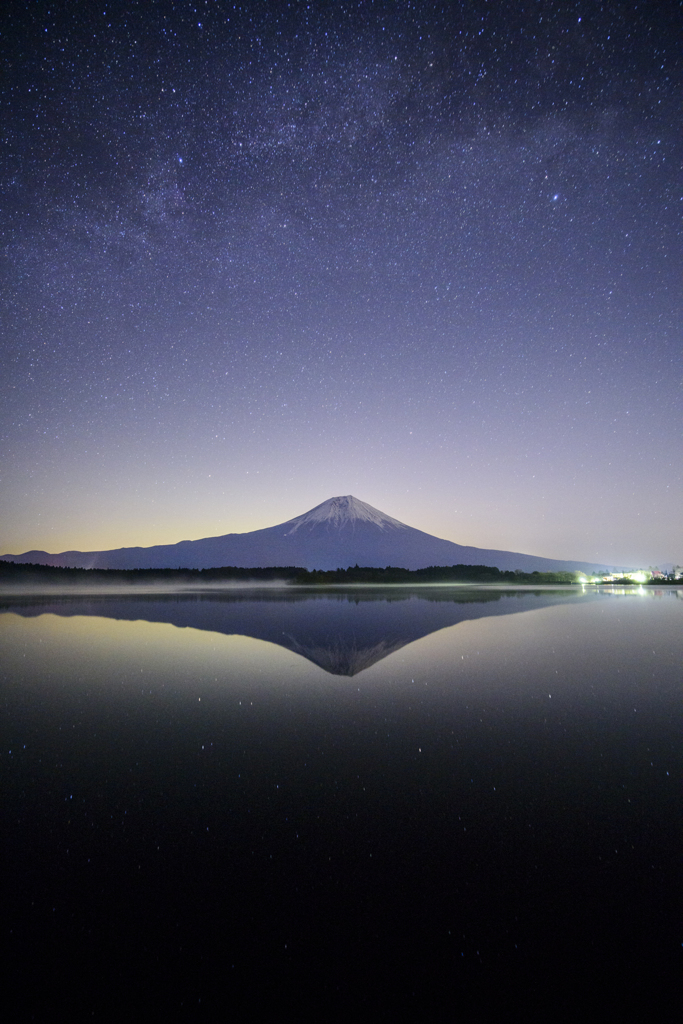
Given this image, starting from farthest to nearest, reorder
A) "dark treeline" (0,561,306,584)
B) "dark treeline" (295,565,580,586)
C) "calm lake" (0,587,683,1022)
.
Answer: "dark treeline" (295,565,580,586) → "dark treeline" (0,561,306,584) → "calm lake" (0,587,683,1022)

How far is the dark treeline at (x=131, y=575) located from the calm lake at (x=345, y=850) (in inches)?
3204

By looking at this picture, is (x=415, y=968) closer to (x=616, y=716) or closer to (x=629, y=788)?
(x=629, y=788)

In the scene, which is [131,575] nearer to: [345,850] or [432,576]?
[432,576]

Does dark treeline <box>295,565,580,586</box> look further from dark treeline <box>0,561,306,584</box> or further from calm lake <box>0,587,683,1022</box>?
calm lake <box>0,587,683,1022</box>

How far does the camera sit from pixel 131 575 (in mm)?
92125

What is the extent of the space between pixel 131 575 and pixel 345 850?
322 ft

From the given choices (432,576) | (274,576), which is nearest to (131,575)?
(274,576)

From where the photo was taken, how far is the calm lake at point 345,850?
6.60 feet

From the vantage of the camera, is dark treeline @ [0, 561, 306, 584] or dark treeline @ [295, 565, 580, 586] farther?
dark treeline @ [295, 565, 580, 586]

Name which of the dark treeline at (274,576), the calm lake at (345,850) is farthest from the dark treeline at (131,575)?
the calm lake at (345,850)

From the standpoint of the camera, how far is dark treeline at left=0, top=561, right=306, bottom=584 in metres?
74.4

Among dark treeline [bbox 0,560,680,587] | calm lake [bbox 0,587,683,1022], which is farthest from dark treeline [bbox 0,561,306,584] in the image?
calm lake [bbox 0,587,683,1022]

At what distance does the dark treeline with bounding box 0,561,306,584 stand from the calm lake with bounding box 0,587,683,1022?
81.4 m

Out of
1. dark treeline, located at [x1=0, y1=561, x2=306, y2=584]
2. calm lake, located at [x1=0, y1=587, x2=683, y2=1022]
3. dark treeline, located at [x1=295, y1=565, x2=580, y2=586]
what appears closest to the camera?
calm lake, located at [x1=0, y1=587, x2=683, y2=1022]
